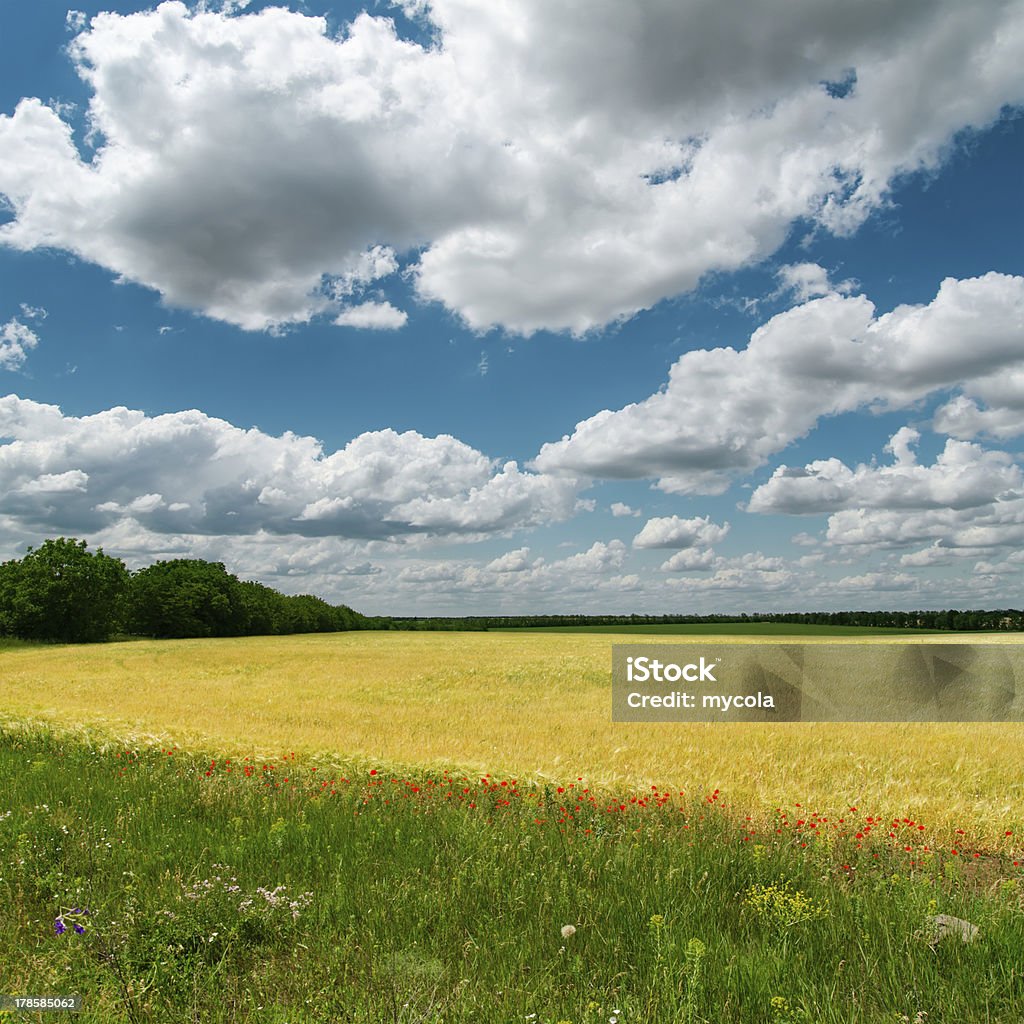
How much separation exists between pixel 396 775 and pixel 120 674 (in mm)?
26760

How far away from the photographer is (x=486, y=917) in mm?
4945

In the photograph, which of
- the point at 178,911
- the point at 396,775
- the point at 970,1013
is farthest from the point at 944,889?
the point at 396,775

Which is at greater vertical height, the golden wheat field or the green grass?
the green grass

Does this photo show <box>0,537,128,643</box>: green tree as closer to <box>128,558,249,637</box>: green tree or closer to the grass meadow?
<box>128,558,249,637</box>: green tree

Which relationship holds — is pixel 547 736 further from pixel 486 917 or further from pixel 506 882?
pixel 486 917

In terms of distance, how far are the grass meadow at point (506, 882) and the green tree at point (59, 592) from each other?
6285 cm

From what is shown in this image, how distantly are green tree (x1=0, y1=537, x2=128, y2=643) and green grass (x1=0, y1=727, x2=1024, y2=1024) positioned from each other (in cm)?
6891

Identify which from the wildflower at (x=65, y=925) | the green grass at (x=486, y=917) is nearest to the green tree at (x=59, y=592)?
the green grass at (x=486, y=917)

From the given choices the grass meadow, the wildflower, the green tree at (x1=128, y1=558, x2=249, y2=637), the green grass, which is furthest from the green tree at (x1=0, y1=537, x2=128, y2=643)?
the wildflower

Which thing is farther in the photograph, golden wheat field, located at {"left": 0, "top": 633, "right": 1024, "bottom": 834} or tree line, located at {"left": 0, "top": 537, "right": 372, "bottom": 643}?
tree line, located at {"left": 0, "top": 537, "right": 372, "bottom": 643}

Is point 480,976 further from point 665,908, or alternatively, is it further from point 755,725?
point 755,725

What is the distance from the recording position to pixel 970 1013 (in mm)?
3682

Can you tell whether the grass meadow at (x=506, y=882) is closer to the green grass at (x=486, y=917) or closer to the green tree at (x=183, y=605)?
the green grass at (x=486, y=917)

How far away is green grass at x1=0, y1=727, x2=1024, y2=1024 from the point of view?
154 inches
